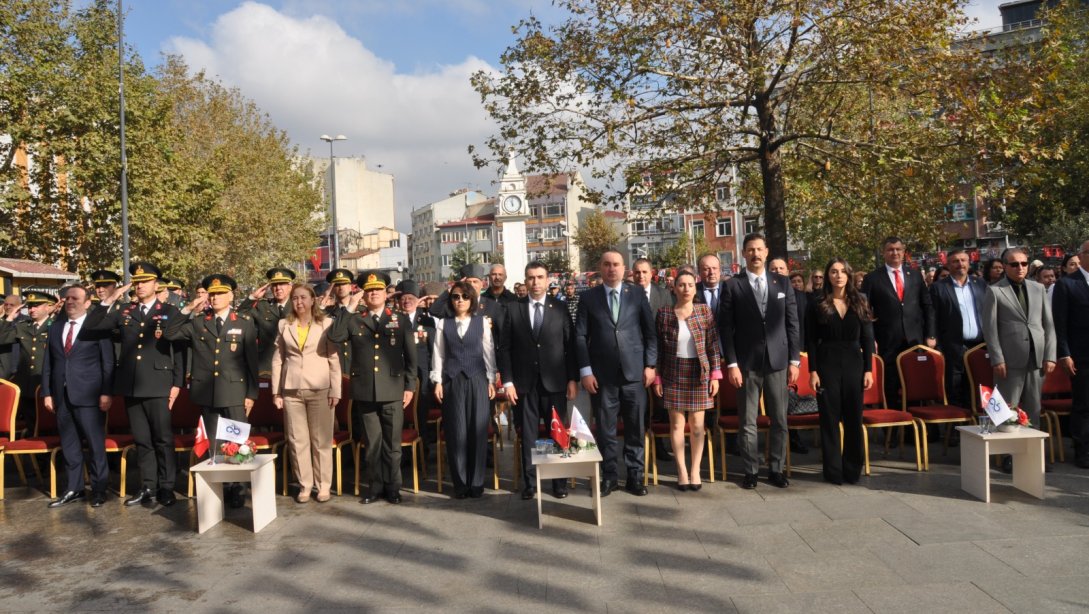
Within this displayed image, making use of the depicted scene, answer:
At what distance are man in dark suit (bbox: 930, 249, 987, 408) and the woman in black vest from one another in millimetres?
4772

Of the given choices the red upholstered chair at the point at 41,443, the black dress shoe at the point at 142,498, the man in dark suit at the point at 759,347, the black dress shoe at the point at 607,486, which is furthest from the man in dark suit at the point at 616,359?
the red upholstered chair at the point at 41,443

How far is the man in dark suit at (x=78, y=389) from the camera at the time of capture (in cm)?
708

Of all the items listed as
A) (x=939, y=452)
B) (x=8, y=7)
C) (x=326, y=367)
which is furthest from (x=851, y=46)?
(x=8, y=7)

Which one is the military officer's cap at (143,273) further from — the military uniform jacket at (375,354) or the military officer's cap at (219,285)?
the military uniform jacket at (375,354)

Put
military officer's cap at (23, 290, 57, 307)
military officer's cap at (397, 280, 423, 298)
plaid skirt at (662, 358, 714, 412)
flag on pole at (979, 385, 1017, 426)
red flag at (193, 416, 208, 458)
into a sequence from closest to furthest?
1. flag on pole at (979, 385, 1017, 426)
2. red flag at (193, 416, 208, 458)
3. plaid skirt at (662, 358, 714, 412)
4. military officer's cap at (23, 290, 57, 307)
5. military officer's cap at (397, 280, 423, 298)

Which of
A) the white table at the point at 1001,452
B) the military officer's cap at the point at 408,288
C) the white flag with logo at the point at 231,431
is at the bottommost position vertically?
the white table at the point at 1001,452

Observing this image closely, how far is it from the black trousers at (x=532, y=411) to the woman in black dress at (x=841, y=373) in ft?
7.21

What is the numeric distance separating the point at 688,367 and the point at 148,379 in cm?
461

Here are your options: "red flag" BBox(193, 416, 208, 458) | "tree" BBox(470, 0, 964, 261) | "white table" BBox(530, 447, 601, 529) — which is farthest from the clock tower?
"white table" BBox(530, 447, 601, 529)

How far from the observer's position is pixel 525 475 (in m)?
6.94

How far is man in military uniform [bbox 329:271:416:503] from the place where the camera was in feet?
22.5

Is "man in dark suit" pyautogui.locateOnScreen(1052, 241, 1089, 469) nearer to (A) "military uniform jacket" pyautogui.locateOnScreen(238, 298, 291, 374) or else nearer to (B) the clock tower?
(A) "military uniform jacket" pyautogui.locateOnScreen(238, 298, 291, 374)

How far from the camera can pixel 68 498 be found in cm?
717

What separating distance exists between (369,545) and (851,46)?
367 inches
